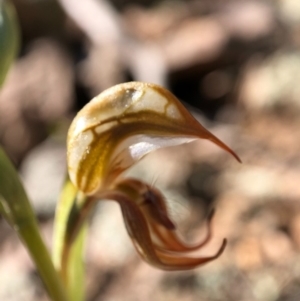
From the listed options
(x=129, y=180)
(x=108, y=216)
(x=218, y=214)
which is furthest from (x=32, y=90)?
(x=129, y=180)

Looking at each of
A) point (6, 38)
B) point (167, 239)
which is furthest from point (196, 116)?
point (6, 38)

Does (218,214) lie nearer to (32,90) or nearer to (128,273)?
→ (128,273)

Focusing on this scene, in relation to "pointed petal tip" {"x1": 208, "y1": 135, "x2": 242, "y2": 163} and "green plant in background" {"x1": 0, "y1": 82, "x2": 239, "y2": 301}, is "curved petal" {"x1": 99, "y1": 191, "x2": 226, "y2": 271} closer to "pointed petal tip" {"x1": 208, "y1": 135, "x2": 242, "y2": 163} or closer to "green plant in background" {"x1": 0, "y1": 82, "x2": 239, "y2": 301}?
"green plant in background" {"x1": 0, "y1": 82, "x2": 239, "y2": 301}

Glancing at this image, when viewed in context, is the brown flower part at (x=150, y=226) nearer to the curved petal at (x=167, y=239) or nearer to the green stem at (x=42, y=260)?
the curved petal at (x=167, y=239)

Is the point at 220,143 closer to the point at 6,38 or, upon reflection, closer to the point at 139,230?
the point at 139,230

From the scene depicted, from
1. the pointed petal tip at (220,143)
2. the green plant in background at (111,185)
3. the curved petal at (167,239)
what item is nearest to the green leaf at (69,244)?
the green plant in background at (111,185)

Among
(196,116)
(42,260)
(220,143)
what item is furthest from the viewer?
(196,116)

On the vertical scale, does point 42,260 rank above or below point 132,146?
below

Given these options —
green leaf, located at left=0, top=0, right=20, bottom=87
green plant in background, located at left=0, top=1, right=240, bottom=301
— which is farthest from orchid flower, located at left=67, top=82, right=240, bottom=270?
green leaf, located at left=0, top=0, right=20, bottom=87
